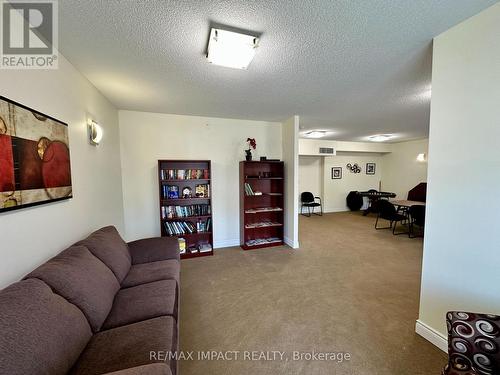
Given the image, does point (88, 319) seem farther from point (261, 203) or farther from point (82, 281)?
point (261, 203)

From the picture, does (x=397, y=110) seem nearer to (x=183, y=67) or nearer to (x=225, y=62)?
(x=225, y=62)

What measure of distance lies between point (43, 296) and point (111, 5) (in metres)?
1.67

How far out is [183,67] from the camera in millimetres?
1994

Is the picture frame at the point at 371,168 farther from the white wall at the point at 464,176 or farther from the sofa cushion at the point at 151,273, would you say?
the sofa cushion at the point at 151,273

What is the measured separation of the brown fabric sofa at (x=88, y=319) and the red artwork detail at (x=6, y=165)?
50 centimetres

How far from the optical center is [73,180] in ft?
6.08

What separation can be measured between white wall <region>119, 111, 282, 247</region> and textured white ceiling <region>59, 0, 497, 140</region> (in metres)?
0.43

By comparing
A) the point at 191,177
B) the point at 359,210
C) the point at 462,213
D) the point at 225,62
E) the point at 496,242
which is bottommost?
the point at 359,210

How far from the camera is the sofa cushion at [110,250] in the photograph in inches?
65.0

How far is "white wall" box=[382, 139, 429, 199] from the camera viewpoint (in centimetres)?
624

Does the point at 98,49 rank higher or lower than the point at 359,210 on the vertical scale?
higher

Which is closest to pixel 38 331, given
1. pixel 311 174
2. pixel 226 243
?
pixel 226 243

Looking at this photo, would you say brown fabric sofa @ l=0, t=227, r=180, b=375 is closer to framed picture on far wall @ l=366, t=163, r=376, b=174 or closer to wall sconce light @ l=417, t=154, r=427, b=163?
wall sconce light @ l=417, t=154, r=427, b=163

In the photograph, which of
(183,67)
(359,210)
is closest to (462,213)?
(183,67)
